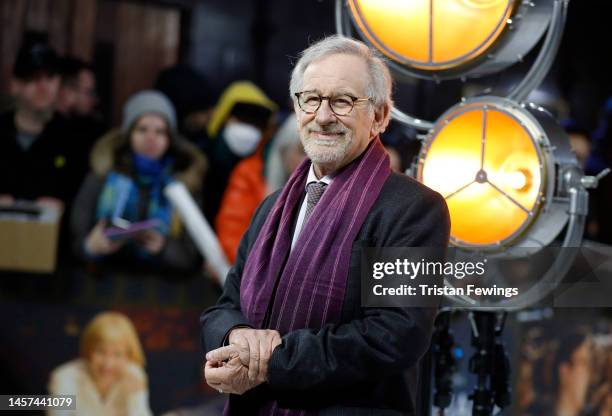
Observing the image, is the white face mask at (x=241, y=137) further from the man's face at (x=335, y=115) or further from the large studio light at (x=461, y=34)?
the man's face at (x=335, y=115)

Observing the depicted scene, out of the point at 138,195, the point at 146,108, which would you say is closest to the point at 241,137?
the point at 146,108

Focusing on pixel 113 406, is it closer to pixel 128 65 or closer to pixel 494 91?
pixel 128 65

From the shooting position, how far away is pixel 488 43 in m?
2.29

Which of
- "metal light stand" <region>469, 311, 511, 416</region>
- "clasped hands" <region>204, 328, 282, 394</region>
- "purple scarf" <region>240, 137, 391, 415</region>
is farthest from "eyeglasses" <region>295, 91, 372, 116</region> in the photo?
"metal light stand" <region>469, 311, 511, 416</region>

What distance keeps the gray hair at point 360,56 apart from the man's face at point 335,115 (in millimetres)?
14

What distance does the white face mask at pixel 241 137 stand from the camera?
15.1 feet

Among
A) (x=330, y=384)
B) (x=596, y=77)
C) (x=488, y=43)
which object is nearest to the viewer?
(x=330, y=384)

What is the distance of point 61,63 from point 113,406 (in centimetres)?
167

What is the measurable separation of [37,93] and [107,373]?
1.39 meters

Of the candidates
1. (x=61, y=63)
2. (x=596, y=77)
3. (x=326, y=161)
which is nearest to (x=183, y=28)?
(x=61, y=63)

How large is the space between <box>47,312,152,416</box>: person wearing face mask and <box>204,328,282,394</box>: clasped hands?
2.61m

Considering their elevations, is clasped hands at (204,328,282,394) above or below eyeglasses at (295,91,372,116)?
below

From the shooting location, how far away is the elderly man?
1.80 meters

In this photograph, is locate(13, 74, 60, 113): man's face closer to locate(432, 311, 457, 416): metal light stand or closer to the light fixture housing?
the light fixture housing
